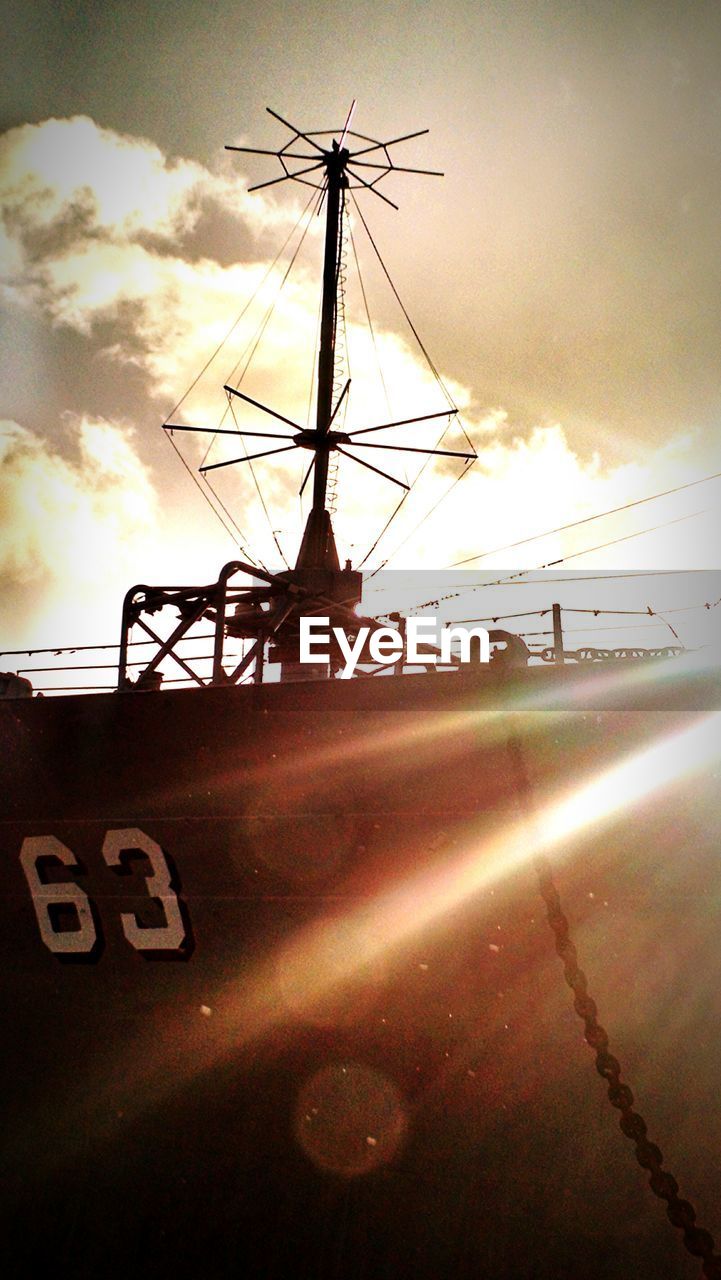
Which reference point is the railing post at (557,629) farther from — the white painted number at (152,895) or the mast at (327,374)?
the white painted number at (152,895)

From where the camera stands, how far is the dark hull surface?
3.73 meters

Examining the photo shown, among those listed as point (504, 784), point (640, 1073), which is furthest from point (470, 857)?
point (640, 1073)

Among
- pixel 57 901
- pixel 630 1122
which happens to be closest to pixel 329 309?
pixel 57 901

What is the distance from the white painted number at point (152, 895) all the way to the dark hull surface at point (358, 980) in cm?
1

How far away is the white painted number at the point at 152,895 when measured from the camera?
4617 mm

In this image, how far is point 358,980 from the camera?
4223 mm

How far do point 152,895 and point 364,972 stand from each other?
4.74 ft

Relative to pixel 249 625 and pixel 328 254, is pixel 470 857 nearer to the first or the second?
pixel 249 625

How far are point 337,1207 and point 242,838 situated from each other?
6.37 ft

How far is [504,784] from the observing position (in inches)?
172

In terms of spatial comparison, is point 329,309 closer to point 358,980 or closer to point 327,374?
point 327,374

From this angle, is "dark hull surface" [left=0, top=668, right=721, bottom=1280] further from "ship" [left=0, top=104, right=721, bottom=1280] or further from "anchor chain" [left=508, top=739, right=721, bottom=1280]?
"anchor chain" [left=508, top=739, right=721, bottom=1280]

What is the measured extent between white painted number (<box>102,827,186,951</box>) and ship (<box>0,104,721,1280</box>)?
0.06 ft

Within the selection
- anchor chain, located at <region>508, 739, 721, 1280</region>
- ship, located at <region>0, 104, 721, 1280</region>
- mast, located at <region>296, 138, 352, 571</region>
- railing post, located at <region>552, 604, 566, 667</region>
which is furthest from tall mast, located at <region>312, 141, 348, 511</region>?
anchor chain, located at <region>508, 739, 721, 1280</region>
